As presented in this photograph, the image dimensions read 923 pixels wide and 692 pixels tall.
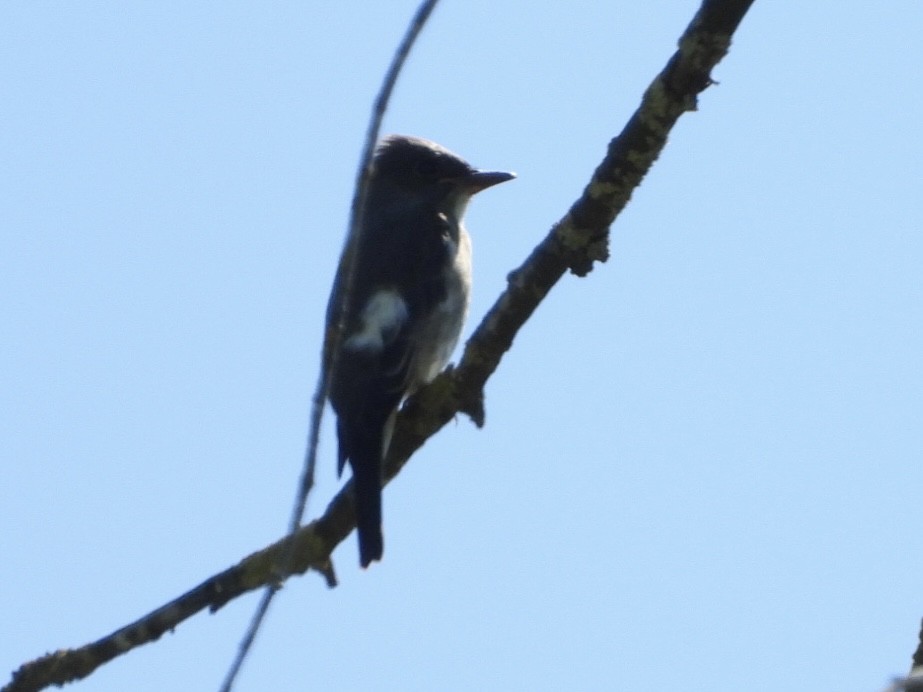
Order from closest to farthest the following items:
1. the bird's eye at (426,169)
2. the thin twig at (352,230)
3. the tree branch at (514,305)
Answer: the thin twig at (352,230), the tree branch at (514,305), the bird's eye at (426,169)

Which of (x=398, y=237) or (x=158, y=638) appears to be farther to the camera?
(x=398, y=237)

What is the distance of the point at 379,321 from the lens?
5.98 metres

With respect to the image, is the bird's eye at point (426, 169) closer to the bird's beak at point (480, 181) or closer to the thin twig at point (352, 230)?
the bird's beak at point (480, 181)

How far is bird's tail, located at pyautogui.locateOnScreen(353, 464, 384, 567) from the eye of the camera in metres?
4.98

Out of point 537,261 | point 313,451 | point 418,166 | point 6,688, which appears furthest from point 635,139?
point 418,166

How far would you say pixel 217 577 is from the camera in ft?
14.5

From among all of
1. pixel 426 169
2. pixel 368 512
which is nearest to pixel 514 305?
pixel 368 512

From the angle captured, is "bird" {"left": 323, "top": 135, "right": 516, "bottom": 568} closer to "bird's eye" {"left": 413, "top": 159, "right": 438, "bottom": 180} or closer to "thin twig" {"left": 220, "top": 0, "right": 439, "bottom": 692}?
"bird's eye" {"left": 413, "top": 159, "right": 438, "bottom": 180}

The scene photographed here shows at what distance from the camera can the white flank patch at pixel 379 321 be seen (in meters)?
5.84

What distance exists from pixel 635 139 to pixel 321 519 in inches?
64.3

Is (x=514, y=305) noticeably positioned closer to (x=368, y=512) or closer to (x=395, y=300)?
(x=368, y=512)

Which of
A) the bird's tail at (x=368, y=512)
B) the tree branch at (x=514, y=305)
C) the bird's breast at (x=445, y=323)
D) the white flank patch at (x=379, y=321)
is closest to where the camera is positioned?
the tree branch at (x=514, y=305)

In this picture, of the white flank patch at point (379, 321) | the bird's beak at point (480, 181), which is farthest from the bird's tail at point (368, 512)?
the bird's beak at point (480, 181)

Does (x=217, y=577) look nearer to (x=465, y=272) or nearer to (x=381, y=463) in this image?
(x=381, y=463)
